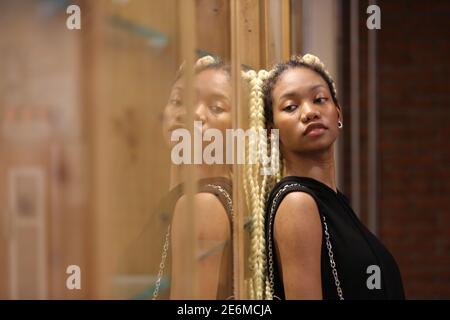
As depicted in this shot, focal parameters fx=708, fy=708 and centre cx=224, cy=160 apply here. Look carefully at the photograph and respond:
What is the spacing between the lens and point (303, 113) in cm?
88

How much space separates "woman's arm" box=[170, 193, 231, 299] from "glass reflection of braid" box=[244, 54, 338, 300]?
2.9 inches

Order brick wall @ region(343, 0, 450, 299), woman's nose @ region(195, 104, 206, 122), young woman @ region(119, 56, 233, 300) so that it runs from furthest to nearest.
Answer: brick wall @ region(343, 0, 450, 299)
woman's nose @ region(195, 104, 206, 122)
young woman @ region(119, 56, 233, 300)

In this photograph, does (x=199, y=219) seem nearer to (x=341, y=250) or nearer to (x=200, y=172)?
(x=200, y=172)

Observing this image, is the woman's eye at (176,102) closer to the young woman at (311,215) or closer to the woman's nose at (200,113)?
the woman's nose at (200,113)

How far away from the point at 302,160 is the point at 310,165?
0.04 ft

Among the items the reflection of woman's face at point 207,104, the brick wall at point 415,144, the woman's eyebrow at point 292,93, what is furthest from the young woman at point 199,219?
the brick wall at point 415,144

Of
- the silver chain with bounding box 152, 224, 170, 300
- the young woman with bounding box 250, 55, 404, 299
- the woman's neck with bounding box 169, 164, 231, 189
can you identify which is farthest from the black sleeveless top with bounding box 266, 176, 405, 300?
the silver chain with bounding box 152, 224, 170, 300

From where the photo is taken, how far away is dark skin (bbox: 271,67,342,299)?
0.84m

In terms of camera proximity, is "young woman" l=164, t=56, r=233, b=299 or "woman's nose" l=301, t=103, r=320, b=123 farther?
"woman's nose" l=301, t=103, r=320, b=123

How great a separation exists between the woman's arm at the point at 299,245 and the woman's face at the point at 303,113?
73mm

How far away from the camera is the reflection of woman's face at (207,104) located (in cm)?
60

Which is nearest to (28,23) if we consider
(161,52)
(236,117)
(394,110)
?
(161,52)

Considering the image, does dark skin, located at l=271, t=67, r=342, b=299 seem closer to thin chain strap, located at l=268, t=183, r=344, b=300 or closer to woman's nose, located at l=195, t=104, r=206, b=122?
thin chain strap, located at l=268, t=183, r=344, b=300

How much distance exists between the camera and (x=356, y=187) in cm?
200
